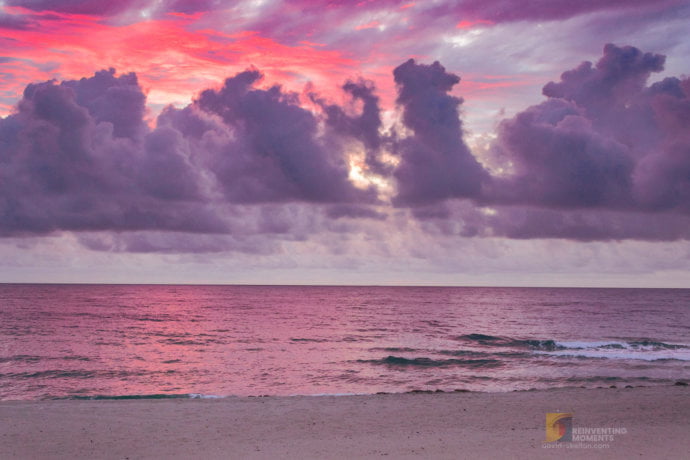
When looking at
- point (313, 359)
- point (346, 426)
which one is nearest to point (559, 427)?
point (346, 426)

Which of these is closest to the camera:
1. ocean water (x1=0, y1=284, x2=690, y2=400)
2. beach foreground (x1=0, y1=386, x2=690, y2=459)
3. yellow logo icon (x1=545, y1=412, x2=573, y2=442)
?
beach foreground (x1=0, y1=386, x2=690, y2=459)

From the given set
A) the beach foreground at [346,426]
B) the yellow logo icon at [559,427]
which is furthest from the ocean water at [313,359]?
the yellow logo icon at [559,427]

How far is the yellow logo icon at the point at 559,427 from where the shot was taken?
1527cm

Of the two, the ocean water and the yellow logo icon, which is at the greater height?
the yellow logo icon

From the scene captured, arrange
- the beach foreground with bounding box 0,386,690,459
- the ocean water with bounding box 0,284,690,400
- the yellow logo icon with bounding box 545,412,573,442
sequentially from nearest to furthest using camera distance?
the beach foreground with bounding box 0,386,690,459 → the yellow logo icon with bounding box 545,412,573,442 → the ocean water with bounding box 0,284,690,400

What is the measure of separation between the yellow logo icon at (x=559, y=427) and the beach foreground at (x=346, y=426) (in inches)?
9.4

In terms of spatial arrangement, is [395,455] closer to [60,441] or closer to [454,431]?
[454,431]

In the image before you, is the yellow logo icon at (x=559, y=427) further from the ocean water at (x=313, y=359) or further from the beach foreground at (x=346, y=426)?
the ocean water at (x=313, y=359)

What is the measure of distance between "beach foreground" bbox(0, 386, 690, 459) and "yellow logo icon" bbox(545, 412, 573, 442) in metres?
0.24

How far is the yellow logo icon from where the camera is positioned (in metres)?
15.3

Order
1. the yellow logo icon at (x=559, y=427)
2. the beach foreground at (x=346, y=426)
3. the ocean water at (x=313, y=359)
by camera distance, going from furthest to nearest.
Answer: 1. the ocean water at (x=313, y=359)
2. the yellow logo icon at (x=559, y=427)
3. the beach foreground at (x=346, y=426)

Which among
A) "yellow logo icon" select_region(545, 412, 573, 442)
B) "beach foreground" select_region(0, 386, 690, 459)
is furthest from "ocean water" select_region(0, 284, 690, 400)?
"yellow logo icon" select_region(545, 412, 573, 442)

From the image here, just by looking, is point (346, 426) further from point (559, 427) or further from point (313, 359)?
point (313, 359)

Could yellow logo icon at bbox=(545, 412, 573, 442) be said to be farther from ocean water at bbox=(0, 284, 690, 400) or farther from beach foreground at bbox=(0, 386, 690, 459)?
ocean water at bbox=(0, 284, 690, 400)
